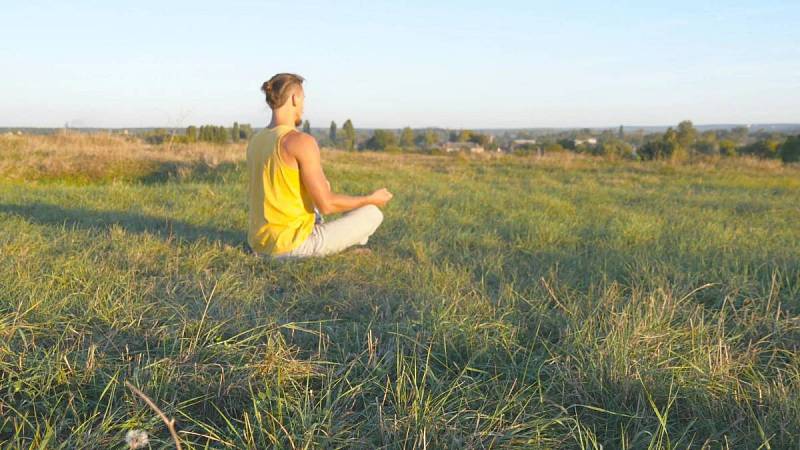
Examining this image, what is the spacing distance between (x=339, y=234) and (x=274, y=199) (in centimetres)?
48

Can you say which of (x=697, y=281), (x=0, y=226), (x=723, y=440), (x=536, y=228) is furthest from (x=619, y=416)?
(x=0, y=226)

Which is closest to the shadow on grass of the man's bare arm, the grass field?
the grass field

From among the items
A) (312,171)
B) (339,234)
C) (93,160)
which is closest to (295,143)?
(312,171)

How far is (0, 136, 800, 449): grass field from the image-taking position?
151cm

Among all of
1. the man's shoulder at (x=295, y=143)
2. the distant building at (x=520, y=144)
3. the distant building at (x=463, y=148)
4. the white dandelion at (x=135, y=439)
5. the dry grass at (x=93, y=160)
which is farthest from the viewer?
the distant building at (x=520, y=144)

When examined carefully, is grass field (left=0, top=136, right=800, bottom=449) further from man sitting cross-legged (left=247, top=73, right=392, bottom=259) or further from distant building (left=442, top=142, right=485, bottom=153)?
distant building (left=442, top=142, right=485, bottom=153)

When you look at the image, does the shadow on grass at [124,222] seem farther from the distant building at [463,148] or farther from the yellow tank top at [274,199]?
the distant building at [463,148]

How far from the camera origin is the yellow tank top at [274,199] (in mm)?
3312

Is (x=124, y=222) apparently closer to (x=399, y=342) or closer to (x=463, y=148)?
(x=399, y=342)

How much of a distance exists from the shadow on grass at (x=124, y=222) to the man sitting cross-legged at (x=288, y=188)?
0.56 meters

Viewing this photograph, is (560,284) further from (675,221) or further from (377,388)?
(675,221)

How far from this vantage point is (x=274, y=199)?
11.1 ft

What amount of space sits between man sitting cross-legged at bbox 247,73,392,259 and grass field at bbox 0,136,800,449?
6.5 inches

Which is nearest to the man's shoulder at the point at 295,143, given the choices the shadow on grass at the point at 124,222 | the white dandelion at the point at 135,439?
the shadow on grass at the point at 124,222
